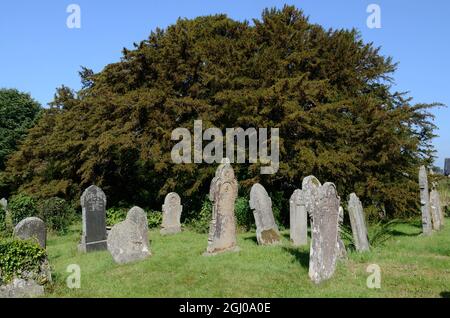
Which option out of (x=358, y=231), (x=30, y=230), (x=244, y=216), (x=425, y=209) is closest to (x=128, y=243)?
(x=30, y=230)

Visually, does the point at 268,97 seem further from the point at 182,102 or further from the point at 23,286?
the point at 23,286

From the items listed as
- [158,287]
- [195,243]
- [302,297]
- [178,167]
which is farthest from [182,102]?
[302,297]

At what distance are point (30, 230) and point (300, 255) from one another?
697 centimetres

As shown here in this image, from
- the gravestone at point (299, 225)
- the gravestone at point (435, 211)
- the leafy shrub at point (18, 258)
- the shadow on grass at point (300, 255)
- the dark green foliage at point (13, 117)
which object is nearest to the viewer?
the leafy shrub at point (18, 258)

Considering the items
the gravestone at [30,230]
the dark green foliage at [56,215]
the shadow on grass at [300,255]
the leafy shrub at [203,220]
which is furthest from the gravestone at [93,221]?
the shadow on grass at [300,255]

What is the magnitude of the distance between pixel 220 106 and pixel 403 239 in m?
10.7

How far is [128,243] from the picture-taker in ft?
37.7

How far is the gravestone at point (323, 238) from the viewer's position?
331 inches

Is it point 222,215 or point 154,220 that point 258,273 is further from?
point 154,220

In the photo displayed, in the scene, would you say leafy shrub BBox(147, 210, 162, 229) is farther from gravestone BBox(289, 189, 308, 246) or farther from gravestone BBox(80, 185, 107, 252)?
gravestone BBox(289, 189, 308, 246)

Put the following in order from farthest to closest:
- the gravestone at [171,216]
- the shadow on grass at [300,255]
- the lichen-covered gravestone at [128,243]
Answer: the gravestone at [171,216], the lichen-covered gravestone at [128,243], the shadow on grass at [300,255]

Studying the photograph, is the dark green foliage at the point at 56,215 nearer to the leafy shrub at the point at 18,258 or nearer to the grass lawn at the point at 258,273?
the grass lawn at the point at 258,273

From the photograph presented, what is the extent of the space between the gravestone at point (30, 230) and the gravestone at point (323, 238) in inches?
270

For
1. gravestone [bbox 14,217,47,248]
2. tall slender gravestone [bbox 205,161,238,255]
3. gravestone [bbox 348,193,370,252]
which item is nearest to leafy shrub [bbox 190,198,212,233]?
tall slender gravestone [bbox 205,161,238,255]
